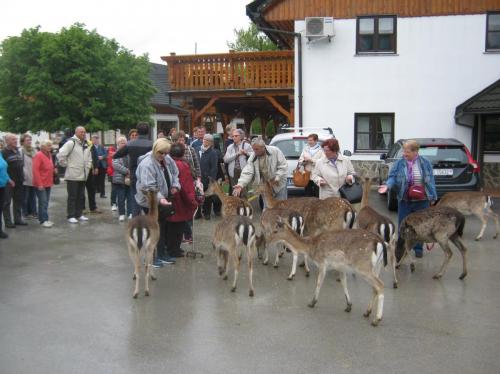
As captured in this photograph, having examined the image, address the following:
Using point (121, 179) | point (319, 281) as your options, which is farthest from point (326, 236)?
point (121, 179)

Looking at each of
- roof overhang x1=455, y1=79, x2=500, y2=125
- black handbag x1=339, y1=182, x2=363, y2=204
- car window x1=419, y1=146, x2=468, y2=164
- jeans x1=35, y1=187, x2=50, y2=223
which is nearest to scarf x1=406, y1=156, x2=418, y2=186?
black handbag x1=339, y1=182, x2=363, y2=204

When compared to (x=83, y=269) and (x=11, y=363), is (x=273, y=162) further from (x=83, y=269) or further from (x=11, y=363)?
(x=11, y=363)

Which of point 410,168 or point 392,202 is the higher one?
point 410,168

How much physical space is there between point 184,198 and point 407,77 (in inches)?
531

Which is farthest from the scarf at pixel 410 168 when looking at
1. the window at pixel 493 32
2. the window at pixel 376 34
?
the window at pixel 493 32

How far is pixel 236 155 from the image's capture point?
1227cm

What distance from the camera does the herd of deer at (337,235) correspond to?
6146 millimetres

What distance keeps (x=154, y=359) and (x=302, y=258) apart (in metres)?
4.21

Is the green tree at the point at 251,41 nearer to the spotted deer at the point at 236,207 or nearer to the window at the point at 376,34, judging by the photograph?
the window at the point at 376,34

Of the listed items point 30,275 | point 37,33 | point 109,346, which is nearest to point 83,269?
point 30,275

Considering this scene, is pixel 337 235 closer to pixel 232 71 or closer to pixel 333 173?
pixel 333 173

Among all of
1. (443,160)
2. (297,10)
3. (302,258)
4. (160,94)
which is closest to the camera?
(302,258)

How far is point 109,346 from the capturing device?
534 centimetres

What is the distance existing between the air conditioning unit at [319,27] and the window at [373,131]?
315cm
